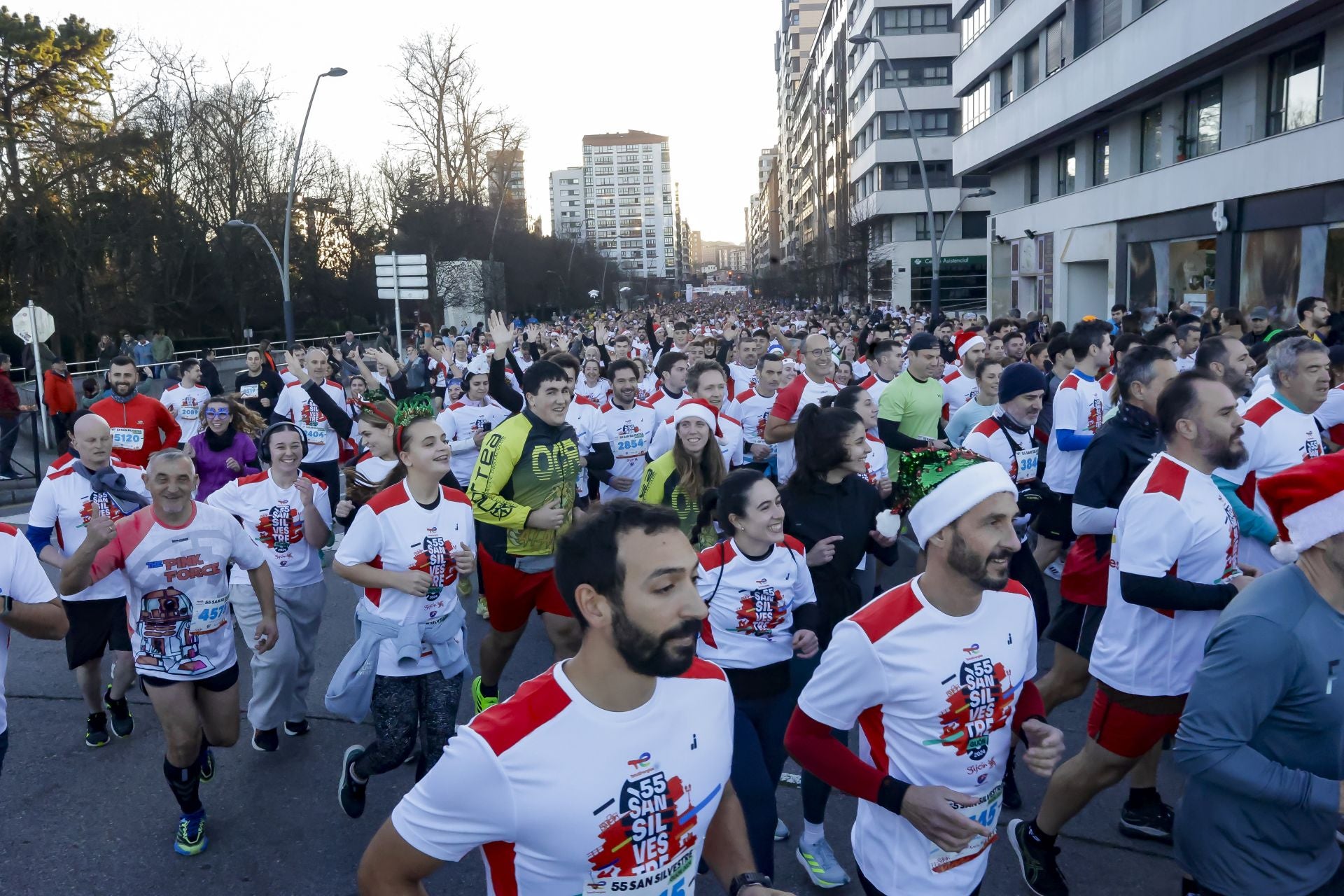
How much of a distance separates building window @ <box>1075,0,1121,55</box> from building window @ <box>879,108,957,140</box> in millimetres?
31671

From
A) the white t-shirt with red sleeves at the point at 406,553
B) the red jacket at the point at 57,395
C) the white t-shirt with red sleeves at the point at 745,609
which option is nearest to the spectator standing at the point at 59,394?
the red jacket at the point at 57,395

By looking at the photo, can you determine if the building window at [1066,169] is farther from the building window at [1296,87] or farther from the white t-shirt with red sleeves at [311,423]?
the white t-shirt with red sleeves at [311,423]

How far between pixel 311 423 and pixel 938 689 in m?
8.64

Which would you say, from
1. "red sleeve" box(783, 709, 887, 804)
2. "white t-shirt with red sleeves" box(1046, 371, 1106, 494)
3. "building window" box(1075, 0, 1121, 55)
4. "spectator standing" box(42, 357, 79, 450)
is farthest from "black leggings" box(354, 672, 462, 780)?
"building window" box(1075, 0, 1121, 55)

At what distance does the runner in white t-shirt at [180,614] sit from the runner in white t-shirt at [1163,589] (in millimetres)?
3794

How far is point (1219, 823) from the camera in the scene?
108 inches

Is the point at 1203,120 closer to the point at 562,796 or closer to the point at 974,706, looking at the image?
the point at 974,706

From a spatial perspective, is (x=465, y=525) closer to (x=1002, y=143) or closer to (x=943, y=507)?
(x=943, y=507)

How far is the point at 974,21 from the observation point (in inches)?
1564

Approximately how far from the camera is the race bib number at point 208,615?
15.7ft

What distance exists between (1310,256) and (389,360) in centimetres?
1805

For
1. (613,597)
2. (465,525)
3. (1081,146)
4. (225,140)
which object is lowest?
(465,525)

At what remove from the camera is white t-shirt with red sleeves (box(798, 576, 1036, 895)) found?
9.21 feet

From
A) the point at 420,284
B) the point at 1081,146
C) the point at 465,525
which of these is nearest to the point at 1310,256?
the point at 1081,146
